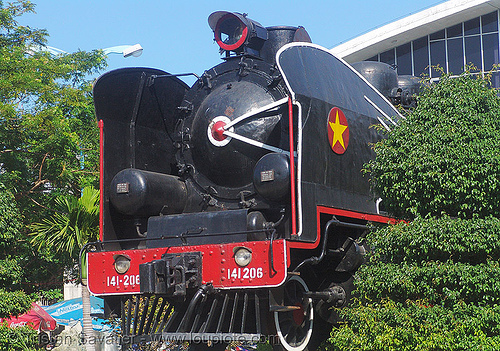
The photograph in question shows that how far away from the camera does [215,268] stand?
6.20 m

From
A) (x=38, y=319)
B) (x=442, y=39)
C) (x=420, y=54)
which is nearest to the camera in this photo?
(x=38, y=319)

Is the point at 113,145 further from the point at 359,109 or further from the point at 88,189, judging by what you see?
the point at 88,189

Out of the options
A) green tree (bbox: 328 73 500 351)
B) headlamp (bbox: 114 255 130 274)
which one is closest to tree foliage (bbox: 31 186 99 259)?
headlamp (bbox: 114 255 130 274)

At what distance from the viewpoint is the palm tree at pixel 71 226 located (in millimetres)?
10820

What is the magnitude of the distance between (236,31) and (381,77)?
316 centimetres

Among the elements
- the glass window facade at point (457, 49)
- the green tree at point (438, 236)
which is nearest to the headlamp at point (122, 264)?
the green tree at point (438, 236)

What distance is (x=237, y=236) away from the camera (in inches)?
250

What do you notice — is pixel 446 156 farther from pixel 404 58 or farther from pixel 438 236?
pixel 404 58

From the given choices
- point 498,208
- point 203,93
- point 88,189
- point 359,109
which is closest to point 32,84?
point 88,189

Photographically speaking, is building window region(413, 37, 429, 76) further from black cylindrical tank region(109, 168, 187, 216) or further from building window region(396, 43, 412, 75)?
black cylindrical tank region(109, 168, 187, 216)

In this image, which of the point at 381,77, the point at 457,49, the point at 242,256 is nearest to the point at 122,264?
the point at 242,256

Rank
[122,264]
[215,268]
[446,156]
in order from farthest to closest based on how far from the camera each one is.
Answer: [122,264] < [215,268] < [446,156]

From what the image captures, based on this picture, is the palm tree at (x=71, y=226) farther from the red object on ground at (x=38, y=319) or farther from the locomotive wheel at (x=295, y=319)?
the locomotive wheel at (x=295, y=319)

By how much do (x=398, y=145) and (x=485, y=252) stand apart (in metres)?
1.36
